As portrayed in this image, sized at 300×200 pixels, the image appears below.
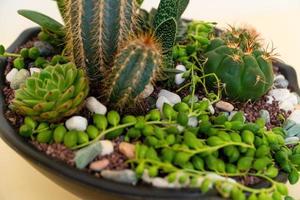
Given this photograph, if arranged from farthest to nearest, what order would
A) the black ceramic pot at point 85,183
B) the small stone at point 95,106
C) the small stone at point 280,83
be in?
1. the small stone at point 280,83
2. the small stone at point 95,106
3. the black ceramic pot at point 85,183

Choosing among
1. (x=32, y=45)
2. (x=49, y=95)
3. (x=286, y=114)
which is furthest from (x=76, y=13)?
(x=286, y=114)

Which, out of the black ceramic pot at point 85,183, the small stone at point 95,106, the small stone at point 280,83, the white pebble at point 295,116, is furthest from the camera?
the small stone at point 280,83

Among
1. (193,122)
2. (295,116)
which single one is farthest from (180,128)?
(295,116)

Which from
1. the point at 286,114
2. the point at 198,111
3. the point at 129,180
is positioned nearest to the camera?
the point at 129,180

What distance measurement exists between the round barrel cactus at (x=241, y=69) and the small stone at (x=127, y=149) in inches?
8.6

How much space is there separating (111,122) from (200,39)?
0.29 metres

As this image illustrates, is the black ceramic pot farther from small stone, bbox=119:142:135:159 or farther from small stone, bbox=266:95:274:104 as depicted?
small stone, bbox=266:95:274:104

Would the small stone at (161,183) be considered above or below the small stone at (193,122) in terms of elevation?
below

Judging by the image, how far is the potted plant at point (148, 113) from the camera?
77 cm

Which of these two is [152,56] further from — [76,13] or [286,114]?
[286,114]

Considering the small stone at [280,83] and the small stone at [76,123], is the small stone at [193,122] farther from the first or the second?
the small stone at [280,83]

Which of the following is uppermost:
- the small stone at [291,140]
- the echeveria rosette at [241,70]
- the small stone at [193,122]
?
the echeveria rosette at [241,70]

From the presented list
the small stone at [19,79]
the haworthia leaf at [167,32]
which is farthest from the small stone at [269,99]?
the small stone at [19,79]

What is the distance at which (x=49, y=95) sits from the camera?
2.61ft
